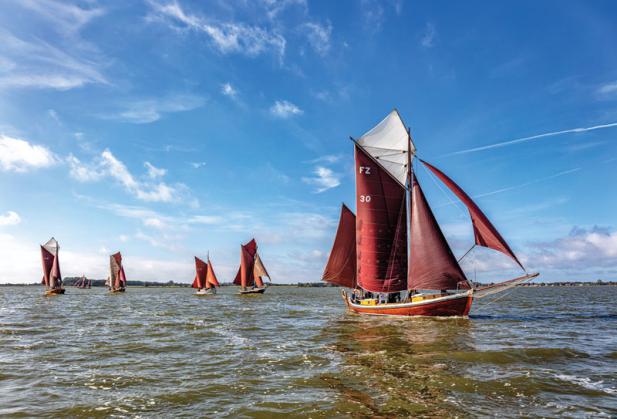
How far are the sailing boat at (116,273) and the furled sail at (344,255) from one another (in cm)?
9168

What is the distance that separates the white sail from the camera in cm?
3809

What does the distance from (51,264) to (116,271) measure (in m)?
31.4

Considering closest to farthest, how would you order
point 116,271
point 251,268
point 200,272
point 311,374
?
1. point 311,374
2. point 251,268
3. point 200,272
4. point 116,271

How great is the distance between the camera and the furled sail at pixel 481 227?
99.6 feet

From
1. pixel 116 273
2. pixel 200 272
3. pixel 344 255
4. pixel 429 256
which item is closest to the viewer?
pixel 429 256

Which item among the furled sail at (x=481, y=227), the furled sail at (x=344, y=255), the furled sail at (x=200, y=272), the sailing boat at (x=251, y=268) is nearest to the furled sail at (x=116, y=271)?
the furled sail at (x=200, y=272)

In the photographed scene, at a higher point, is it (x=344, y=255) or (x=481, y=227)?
(x=481, y=227)

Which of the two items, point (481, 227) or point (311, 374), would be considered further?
point (481, 227)

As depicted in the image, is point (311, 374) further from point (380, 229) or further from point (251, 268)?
point (251, 268)

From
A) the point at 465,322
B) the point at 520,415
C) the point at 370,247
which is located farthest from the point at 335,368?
the point at 370,247

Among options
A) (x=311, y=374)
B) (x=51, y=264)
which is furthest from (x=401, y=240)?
(x=51, y=264)

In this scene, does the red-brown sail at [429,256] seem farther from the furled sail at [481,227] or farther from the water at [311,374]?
the water at [311,374]

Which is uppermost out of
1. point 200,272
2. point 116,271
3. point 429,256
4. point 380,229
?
point 380,229

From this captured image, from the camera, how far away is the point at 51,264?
91375 mm
